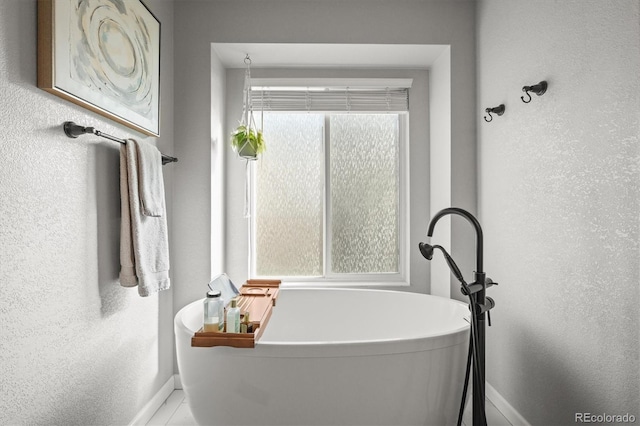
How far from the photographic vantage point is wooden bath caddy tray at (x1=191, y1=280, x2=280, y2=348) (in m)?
1.41

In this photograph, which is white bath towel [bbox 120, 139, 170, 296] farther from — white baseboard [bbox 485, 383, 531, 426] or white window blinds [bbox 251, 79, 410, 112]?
white baseboard [bbox 485, 383, 531, 426]

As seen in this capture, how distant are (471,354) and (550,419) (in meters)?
0.54

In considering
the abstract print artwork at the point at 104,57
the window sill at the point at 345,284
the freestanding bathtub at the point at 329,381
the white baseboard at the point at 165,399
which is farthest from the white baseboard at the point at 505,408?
the abstract print artwork at the point at 104,57

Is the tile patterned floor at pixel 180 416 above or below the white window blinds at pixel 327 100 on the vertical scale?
below

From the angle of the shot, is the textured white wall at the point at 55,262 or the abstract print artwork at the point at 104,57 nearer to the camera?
the textured white wall at the point at 55,262

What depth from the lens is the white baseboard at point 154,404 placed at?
1.92 m

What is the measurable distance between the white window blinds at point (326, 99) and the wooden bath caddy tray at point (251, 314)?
1.21 meters

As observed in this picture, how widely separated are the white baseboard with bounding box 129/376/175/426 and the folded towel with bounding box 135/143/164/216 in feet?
3.26

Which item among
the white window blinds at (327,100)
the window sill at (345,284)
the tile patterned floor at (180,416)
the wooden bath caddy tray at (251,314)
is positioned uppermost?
the white window blinds at (327,100)

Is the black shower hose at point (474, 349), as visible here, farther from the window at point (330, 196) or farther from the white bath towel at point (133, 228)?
the window at point (330, 196)

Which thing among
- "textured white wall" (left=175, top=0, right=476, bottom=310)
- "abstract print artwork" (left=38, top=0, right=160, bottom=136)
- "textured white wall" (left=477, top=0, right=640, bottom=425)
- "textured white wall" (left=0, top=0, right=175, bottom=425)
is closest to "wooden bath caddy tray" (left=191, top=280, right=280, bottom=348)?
"textured white wall" (left=175, top=0, right=476, bottom=310)

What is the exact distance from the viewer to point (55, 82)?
1253 mm

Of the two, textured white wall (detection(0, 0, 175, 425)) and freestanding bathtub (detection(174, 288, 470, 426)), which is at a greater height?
textured white wall (detection(0, 0, 175, 425))

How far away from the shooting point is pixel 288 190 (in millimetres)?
2873
